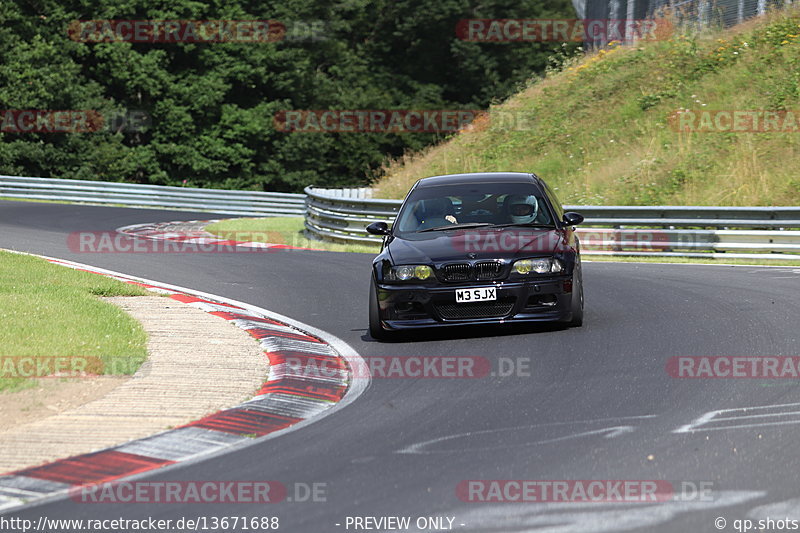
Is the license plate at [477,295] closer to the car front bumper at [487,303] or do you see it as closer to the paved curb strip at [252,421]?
the car front bumper at [487,303]

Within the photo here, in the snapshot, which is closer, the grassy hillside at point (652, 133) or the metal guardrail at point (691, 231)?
the metal guardrail at point (691, 231)

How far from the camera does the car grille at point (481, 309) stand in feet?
34.3

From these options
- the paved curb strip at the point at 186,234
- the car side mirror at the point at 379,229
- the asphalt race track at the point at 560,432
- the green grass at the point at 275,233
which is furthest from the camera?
the paved curb strip at the point at 186,234

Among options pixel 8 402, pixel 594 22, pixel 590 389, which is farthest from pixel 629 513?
pixel 594 22

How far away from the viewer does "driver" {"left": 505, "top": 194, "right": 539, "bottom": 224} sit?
11.6 meters

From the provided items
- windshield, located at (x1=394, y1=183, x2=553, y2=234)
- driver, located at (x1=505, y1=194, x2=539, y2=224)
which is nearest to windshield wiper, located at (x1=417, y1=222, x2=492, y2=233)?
windshield, located at (x1=394, y1=183, x2=553, y2=234)

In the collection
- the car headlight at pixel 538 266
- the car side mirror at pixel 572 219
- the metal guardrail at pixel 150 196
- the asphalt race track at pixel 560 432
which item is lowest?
the metal guardrail at pixel 150 196

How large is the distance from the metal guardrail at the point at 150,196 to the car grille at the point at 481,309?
86.4 ft

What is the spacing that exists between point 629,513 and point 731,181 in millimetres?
20191

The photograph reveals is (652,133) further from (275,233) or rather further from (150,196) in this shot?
(150,196)

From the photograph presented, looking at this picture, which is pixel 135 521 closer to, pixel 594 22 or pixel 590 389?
pixel 590 389

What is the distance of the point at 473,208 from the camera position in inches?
464

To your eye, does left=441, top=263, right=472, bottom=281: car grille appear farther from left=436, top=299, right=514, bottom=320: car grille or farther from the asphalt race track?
the asphalt race track

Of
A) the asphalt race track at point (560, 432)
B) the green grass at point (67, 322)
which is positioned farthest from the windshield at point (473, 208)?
the green grass at point (67, 322)
